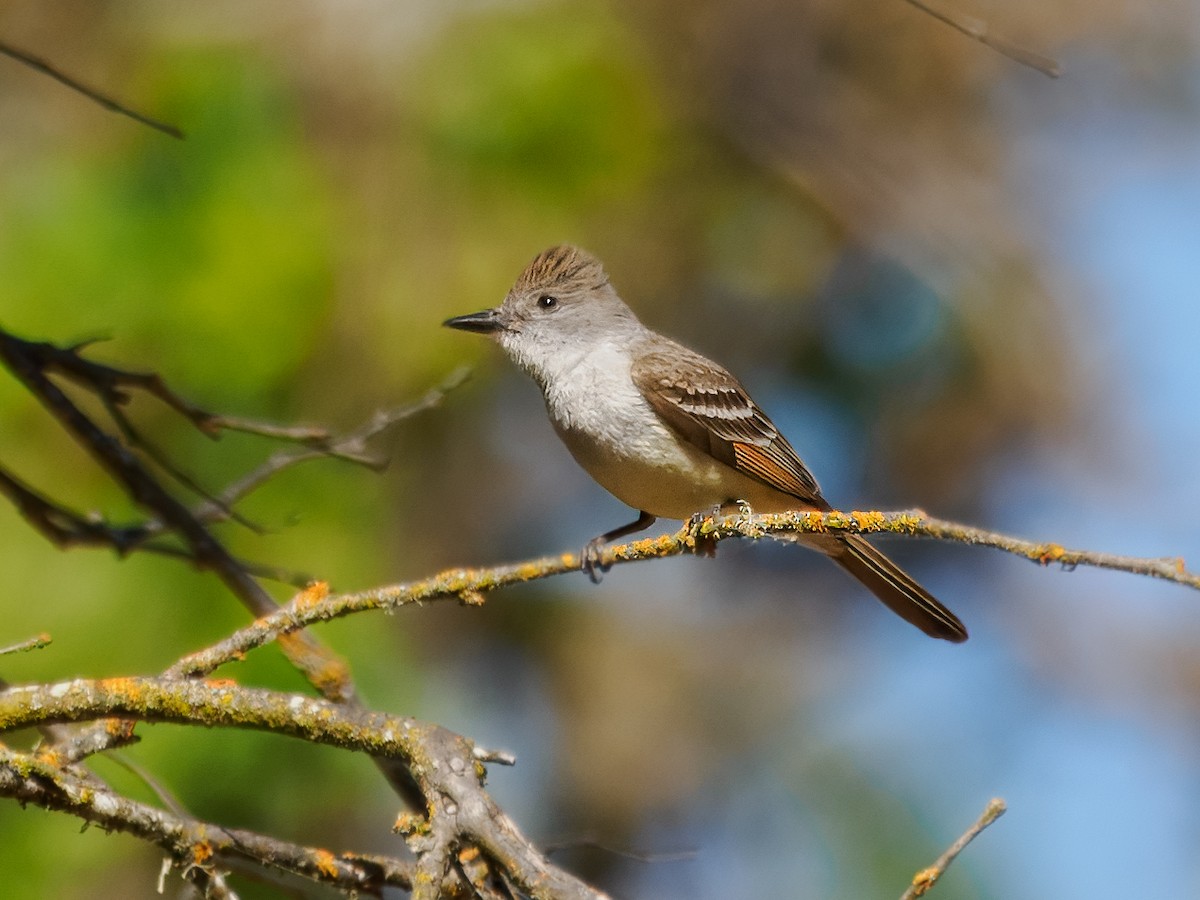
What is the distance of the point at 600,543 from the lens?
16.8ft

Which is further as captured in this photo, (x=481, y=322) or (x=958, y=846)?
(x=481, y=322)

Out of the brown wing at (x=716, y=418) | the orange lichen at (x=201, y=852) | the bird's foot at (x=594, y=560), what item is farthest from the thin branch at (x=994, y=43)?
the orange lichen at (x=201, y=852)

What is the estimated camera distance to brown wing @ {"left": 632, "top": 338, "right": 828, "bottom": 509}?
5180 millimetres

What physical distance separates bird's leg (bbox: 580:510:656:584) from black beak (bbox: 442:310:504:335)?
990 millimetres

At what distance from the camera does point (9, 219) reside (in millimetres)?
6668

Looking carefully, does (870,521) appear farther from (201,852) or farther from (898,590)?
(898,590)

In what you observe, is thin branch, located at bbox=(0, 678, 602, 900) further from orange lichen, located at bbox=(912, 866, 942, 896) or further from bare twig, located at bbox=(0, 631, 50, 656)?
orange lichen, located at bbox=(912, 866, 942, 896)

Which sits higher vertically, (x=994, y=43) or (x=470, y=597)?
(x=994, y=43)

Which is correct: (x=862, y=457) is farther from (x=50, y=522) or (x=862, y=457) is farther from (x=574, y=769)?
(x=50, y=522)

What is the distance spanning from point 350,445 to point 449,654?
5.53 metres

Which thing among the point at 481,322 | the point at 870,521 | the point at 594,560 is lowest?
the point at 870,521

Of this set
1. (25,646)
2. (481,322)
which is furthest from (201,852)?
(481,322)

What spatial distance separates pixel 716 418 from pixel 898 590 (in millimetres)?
952

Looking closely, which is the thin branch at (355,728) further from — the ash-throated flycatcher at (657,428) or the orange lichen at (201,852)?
the ash-throated flycatcher at (657,428)
